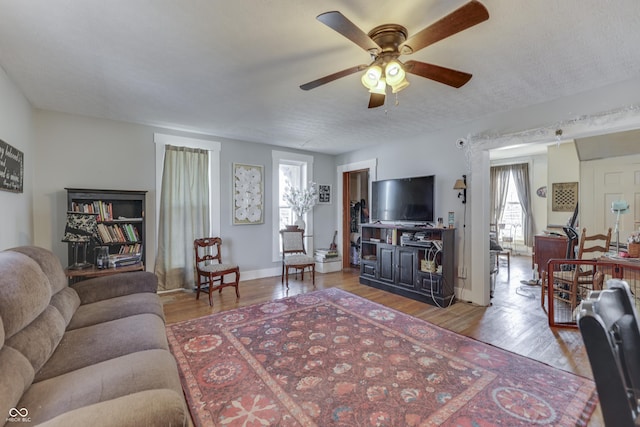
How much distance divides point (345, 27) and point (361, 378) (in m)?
2.23

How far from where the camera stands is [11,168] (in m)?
2.44

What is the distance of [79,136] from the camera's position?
351 cm

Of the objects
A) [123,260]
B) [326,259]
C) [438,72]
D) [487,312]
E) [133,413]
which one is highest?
[438,72]

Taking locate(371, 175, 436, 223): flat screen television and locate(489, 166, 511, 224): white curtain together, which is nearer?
locate(371, 175, 436, 223): flat screen television

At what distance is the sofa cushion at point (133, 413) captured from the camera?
92 cm

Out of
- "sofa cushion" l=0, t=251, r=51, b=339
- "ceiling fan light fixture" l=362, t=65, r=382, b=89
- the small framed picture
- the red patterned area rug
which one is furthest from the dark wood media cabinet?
"sofa cushion" l=0, t=251, r=51, b=339

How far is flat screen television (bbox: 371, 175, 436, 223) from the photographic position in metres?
4.10

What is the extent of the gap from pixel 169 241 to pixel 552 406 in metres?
4.36

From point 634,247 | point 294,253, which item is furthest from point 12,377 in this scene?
point 634,247

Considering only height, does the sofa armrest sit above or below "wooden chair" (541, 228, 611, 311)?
above

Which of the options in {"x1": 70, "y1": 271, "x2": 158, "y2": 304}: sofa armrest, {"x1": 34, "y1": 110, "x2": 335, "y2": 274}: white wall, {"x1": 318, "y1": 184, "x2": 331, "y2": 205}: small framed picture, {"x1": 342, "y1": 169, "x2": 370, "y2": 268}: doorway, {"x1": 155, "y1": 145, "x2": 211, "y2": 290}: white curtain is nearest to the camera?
{"x1": 70, "y1": 271, "x2": 158, "y2": 304}: sofa armrest

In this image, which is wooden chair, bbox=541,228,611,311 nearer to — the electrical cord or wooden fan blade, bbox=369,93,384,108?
the electrical cord

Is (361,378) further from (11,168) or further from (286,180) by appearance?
(286,180)

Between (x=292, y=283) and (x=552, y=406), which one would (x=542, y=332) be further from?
(x=292, y=283)
